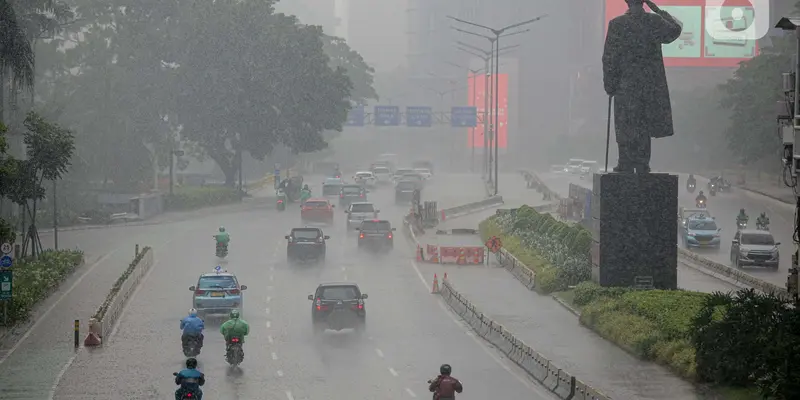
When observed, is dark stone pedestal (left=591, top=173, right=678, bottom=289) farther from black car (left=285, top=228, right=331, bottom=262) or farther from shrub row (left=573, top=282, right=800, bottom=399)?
black car (left=285, top=228, right=331, bottom=262)

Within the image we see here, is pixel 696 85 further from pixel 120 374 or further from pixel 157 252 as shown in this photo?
pixel 120 374

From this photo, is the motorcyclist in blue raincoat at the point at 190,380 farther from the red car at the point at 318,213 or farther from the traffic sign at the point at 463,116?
the traffic sign at the point at 463,116

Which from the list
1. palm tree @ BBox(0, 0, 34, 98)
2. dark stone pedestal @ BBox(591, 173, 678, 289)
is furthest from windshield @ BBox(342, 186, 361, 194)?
dark stone pedestal @ BBox(591, 173, 678, 289)

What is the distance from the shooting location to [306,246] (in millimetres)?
61281

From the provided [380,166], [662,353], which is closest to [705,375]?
[662,353]

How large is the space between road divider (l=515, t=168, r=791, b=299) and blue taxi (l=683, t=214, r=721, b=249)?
1.90 m

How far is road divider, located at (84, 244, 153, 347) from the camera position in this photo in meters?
39.3

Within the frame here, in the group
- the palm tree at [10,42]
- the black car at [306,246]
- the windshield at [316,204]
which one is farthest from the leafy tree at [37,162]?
the windshield at [316,204]

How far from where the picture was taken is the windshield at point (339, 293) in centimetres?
4153

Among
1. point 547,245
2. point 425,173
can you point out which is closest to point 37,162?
point 547,245

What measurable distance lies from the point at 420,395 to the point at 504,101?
500ft

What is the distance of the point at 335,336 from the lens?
4100cm

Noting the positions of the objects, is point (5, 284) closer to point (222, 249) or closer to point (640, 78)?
point (640, 78)

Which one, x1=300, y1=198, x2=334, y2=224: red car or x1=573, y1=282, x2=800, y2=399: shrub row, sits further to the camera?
x1=300, y1=198, x2=334, y2=224: red car
